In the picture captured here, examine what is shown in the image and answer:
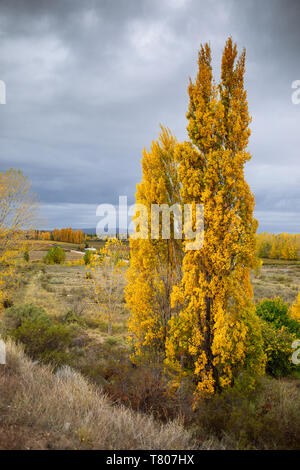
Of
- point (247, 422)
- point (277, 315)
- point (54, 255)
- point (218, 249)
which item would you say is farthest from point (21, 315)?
point (54, 255)

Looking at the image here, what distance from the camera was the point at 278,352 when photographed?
8.96 metres

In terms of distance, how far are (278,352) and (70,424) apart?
757 cm

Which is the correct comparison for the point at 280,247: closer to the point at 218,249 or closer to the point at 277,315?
the point at 277,315

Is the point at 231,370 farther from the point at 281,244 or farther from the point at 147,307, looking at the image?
the point at 281,244

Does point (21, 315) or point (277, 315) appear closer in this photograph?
point (277, 315)

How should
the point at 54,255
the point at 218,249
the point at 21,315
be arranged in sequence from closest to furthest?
the point at 218,249 → the point at 21,315 → the point at 54,255

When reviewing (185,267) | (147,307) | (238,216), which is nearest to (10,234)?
(147,307)

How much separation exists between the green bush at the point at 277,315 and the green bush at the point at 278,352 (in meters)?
0.82

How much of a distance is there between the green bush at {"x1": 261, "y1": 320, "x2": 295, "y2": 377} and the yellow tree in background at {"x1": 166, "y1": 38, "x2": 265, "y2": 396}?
350cm

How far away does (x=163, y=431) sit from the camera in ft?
13.2

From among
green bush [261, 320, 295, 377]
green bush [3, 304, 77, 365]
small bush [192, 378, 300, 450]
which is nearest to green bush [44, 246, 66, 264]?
green bush [3, 304, 77, 365]

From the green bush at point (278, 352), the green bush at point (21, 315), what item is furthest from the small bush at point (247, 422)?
the green bush at point (21, 315)

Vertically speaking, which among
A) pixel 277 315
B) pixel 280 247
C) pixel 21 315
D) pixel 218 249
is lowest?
pixel 21 315
